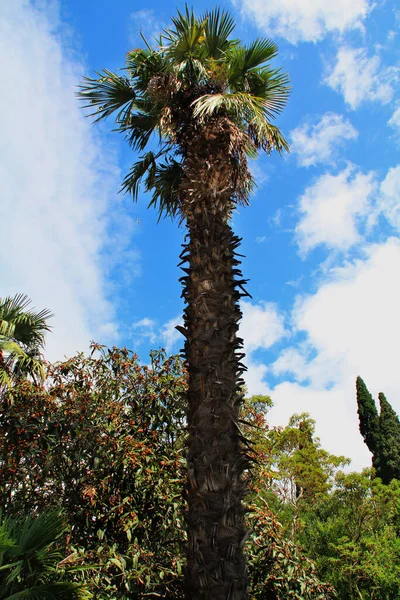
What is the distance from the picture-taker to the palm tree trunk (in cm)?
334

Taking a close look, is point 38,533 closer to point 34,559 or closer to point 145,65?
point 34,559

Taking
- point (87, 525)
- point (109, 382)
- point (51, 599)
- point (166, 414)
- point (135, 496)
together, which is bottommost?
point (51, 599)

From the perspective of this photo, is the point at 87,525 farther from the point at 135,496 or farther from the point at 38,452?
the point at 38,452

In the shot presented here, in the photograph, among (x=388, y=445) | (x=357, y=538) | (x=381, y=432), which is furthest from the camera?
(x=381, y=432)

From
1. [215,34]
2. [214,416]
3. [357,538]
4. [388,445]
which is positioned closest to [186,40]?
[215,34]

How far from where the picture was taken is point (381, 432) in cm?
2659

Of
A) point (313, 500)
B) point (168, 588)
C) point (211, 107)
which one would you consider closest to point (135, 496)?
point (168, 588)

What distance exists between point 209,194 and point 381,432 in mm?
26019

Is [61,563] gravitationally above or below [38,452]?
below

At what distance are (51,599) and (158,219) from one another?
19.9 feet

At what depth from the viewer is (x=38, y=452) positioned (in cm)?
654

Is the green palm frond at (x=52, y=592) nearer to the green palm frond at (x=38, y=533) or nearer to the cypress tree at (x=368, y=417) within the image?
the green palm frond at (x=38, y=533)

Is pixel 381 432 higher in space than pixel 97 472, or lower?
higher

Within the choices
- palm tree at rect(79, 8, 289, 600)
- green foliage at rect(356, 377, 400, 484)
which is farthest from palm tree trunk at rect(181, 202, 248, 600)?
green foliage at rect(356, 377, 400, 484)
